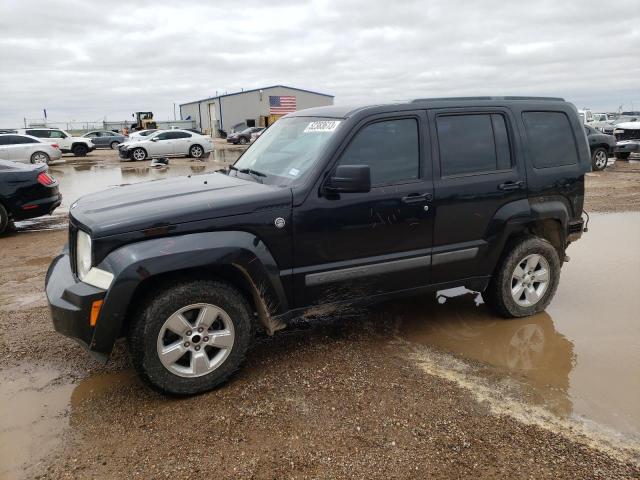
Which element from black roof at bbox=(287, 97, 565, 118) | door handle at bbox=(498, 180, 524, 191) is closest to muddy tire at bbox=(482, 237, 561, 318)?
door handle at bbox=(498, 180, 524, 191)

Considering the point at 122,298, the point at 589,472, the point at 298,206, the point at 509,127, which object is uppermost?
the point at 509,127

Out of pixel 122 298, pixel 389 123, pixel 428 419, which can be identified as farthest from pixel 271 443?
pixel 389 123

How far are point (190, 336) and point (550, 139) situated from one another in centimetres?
354

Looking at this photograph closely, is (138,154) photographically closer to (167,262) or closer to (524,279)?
(524,279)

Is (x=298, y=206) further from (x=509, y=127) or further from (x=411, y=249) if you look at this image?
(x=509, y=127)

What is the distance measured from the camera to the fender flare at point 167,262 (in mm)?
3100

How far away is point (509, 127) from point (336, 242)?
192cm

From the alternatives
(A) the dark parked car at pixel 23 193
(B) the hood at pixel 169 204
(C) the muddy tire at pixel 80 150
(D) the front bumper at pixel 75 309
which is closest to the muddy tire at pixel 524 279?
(B) the hood at pixel 169 204

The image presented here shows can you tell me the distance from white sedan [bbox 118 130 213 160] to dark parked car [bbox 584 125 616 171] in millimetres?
16299

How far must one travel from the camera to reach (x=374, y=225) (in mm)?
3816

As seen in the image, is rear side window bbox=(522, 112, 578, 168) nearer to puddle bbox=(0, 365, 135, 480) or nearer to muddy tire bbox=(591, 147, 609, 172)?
puddle bbox=(0, 365, 135, 480)

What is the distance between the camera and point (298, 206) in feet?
11.7

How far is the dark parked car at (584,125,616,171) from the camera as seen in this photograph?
16.2 meters

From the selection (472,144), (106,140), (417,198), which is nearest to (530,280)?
(472,144)
